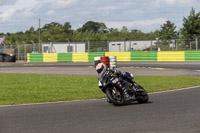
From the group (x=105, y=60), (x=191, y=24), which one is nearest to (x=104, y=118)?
(x=105, y=60)

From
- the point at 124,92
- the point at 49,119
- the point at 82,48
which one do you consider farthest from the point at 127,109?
the point at 82,48

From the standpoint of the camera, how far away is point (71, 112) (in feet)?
26.3

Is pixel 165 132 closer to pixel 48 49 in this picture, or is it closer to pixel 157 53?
pixel 157 53

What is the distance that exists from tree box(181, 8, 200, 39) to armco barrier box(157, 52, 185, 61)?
20653 mm

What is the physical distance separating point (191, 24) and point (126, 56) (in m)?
21.1

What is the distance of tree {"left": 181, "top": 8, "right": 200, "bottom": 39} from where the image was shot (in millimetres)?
51531

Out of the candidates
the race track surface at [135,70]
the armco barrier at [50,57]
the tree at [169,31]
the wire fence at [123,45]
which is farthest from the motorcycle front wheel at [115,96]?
the tree at [169,31]

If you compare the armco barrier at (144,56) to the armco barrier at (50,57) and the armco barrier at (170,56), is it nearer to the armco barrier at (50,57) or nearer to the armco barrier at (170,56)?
the armco barrier at (170,56)

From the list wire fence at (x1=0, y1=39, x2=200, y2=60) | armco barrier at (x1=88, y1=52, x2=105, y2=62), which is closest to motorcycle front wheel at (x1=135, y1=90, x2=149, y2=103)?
wire fence at (x1=0, y1=39, x2=200, y2=60)

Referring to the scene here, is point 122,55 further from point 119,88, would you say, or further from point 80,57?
point 119,88

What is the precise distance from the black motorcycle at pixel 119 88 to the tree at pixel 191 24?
44.1 metres

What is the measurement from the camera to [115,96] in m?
8.91

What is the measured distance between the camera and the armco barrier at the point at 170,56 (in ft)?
103

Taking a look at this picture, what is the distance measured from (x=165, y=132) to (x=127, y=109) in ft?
8.91
